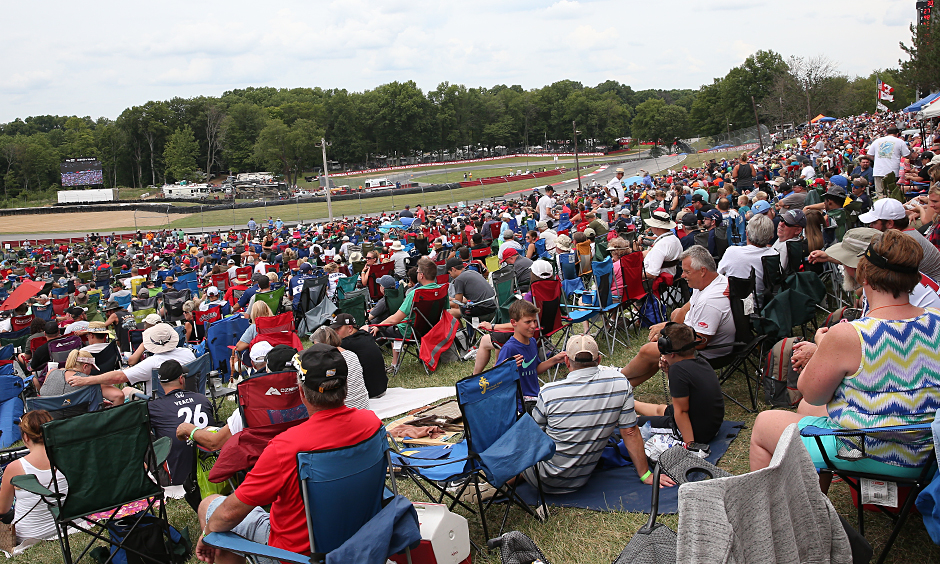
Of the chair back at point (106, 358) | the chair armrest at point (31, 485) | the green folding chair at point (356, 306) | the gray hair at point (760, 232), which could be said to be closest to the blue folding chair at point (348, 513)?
the chair armrest at point (31, 485)

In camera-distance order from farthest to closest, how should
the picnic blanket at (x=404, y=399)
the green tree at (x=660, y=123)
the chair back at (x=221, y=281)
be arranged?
the green tree at (x=660, y=123) < the chair back at (x=221, y=281) < the picnic blanket at (x=404, y=399)

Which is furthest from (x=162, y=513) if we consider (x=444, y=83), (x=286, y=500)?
(x=444, y=83)

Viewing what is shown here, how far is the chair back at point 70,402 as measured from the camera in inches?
216

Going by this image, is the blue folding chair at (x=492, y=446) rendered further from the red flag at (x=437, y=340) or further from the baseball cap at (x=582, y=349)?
the red flag at (x=437, y=340)

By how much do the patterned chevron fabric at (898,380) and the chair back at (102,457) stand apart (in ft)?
12.8

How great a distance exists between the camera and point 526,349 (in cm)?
528

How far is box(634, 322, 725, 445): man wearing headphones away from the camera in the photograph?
14.7 ft

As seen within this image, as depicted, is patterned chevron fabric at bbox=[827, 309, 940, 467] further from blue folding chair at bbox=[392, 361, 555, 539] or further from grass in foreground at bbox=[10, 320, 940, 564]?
blue folding chair at bbox=[392, 361, 555, 539]

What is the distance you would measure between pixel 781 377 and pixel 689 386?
1.00 metres

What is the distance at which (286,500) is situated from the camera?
3.07 meters

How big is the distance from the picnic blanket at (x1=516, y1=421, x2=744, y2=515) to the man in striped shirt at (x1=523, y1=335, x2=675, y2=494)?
7 centimetres

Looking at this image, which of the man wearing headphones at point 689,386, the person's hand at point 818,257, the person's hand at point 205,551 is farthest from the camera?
the person's hand at point 818,257

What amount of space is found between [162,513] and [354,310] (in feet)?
16.9

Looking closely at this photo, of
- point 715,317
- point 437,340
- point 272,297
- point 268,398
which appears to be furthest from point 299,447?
point 272,297
